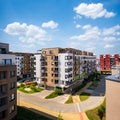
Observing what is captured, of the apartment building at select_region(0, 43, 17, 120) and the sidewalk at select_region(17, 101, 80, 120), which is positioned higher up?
the apartment building at select_region(0, 43, 17, 120)

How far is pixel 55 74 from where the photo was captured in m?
69.4

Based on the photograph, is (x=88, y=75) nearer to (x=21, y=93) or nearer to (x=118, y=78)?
(x=21, y=93)

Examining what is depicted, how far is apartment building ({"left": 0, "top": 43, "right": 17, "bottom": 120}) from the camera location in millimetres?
33344

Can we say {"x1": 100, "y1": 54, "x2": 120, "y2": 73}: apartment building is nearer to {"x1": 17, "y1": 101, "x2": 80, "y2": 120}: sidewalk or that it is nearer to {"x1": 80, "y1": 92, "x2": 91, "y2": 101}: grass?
{"x1": 80, "y1": 92, "x2": 91, "y2": 101}: grass

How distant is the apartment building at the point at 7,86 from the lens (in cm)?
3334

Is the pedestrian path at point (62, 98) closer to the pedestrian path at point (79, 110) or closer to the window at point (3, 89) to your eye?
the pedestrian path at point (79, 110)

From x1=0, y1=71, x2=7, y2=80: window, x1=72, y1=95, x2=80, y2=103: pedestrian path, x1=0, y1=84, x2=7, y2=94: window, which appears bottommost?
x1=72, y1=95, x2=80, y2=103: pedestrian path

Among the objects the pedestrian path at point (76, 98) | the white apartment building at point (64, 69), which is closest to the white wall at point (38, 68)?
the white apartment building at point (64, 69)

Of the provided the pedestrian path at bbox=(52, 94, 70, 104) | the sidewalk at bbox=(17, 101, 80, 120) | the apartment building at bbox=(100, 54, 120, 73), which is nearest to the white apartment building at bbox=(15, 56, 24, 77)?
the pedestrian path at bbox=(52, 94, 70, 104)

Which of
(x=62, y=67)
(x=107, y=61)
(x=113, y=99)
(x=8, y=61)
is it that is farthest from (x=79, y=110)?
(x=107, y=61)

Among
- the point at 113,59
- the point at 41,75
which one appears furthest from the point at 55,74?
the point at 113,59

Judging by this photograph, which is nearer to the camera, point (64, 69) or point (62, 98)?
point (62, 98)

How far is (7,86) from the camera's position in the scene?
34438 millimetres

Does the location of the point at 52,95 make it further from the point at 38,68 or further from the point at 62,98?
the point at 38,68
